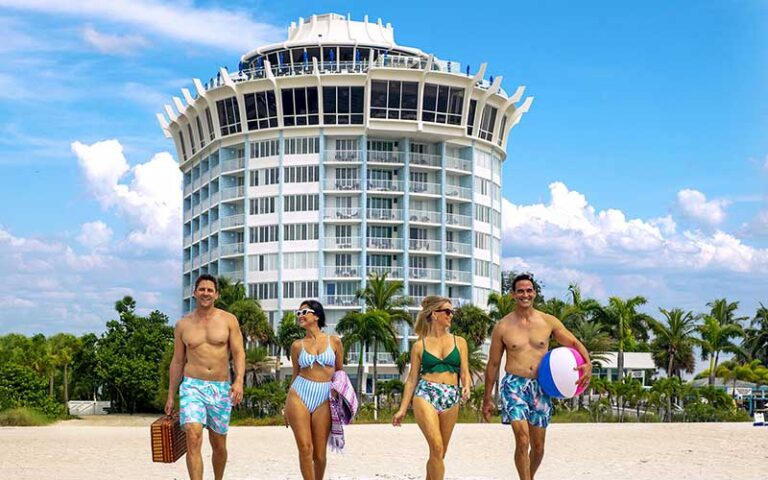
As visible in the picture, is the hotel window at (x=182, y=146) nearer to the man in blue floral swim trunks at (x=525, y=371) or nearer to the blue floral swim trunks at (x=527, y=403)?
the man in blue floral swim trunks at (x=525, y=371)

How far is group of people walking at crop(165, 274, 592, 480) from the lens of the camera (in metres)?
12.0

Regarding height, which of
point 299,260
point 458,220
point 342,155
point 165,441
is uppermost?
point 342,155

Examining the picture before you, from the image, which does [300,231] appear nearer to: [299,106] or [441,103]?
[299,106]

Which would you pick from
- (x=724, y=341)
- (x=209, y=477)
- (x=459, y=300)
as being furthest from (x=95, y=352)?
(x=209, y=477)

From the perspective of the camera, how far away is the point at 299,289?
8488 centimetres

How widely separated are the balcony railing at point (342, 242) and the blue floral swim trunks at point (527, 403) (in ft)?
238

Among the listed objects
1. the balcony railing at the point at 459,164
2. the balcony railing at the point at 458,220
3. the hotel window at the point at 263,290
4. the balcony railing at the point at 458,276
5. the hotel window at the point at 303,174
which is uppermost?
the balcony railing at the point at 459,164

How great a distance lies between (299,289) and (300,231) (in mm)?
4465

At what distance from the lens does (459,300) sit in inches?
3452

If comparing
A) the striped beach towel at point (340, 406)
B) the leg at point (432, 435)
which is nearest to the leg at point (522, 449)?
the leg at point (432, 435)

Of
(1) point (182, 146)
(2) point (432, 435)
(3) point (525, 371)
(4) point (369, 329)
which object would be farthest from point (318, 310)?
(1) point (182, 146)

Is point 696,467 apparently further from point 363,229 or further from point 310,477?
point 363,229

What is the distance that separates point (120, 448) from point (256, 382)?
3930 cm

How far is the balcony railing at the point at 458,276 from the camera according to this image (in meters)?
86.8
